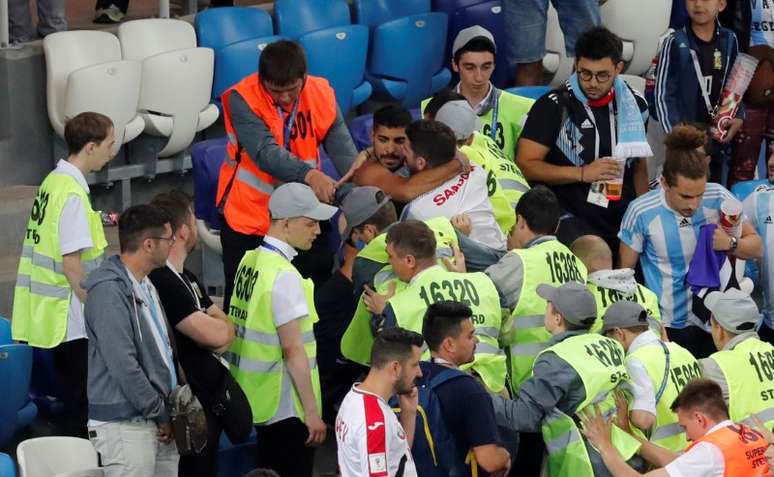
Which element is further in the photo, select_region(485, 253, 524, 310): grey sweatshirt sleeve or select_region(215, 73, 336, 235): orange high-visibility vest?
select_region(215, 73, 336, 235): orange high-visibility vest

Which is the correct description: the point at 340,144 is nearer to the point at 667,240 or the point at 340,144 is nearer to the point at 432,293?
the point at 432,293

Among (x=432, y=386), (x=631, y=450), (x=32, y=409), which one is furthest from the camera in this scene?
(x=32, y=409)

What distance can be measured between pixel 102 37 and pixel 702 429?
4.41 meters

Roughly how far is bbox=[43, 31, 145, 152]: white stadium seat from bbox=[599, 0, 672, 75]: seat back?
11.5ft

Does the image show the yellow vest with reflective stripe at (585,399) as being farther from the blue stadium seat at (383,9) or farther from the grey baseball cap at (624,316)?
the blue stadium seat at (383,9)

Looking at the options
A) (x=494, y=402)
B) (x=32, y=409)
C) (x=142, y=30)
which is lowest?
(x=32, y=409)

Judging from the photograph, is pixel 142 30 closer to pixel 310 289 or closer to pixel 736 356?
pixel 310 289

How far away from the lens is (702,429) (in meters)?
6.34

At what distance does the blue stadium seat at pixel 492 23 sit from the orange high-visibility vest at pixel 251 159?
258 centimetres

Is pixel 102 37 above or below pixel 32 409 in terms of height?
above

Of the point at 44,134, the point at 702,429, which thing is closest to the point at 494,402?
the point at 702,429

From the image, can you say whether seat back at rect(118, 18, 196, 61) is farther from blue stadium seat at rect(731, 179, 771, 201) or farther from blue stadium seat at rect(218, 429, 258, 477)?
blue stadium seat at rect(731, 179, 771, 201)

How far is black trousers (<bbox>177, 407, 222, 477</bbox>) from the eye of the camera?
671 centimetres

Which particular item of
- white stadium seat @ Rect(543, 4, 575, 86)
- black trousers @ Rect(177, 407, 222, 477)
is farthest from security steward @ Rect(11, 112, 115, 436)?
white stadium seat @ Rect(543, 4, 575, 86)
